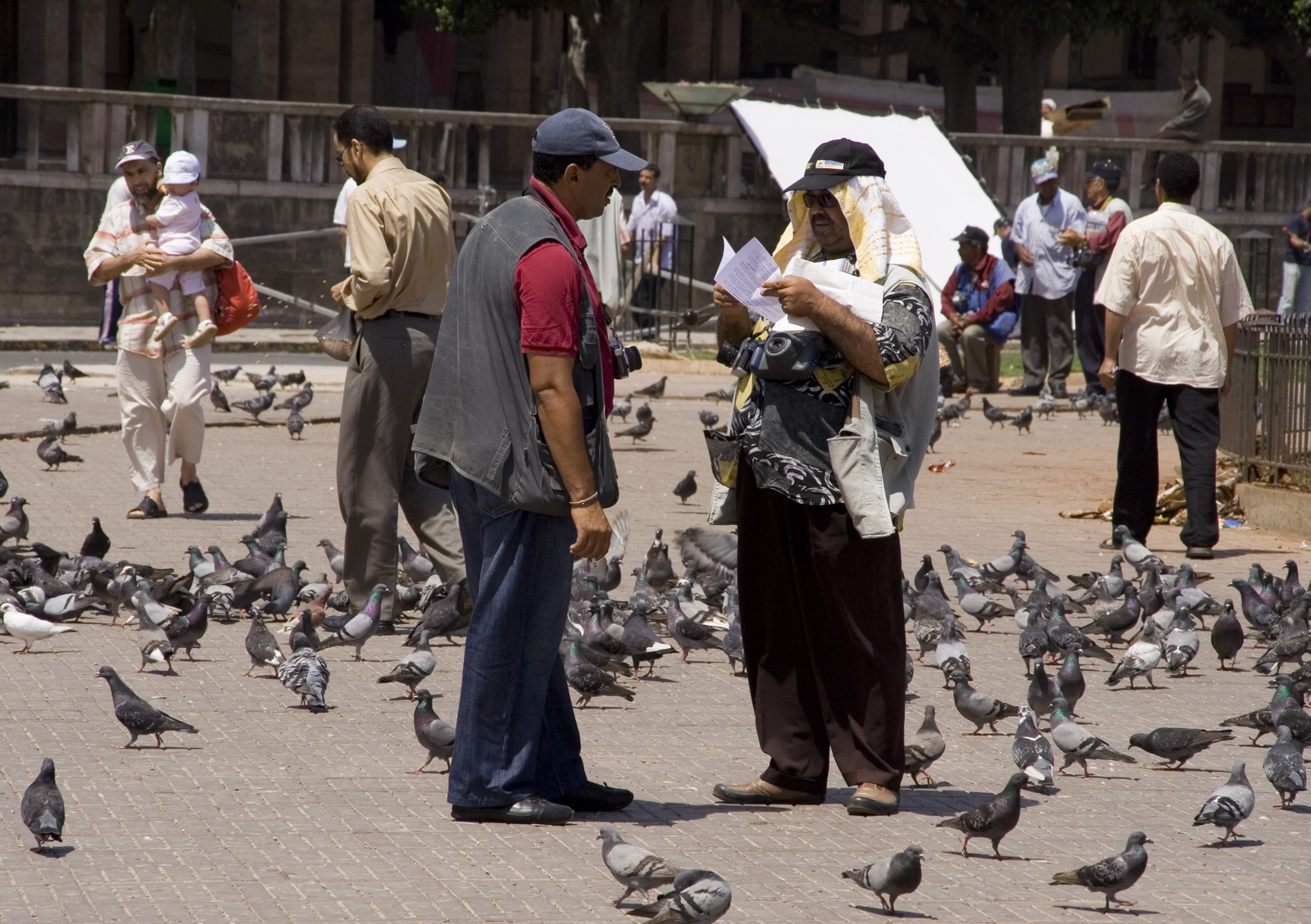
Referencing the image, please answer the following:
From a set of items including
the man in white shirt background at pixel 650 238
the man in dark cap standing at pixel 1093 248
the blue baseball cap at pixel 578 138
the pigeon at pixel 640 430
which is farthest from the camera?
the man in white shirt background at pixel 650 238

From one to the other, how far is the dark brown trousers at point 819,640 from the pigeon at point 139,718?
2.09 meters

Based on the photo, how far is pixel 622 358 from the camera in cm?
552

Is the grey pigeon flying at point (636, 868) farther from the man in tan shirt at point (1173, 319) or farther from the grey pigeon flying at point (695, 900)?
the man in tan shirt at point (1173, 319)

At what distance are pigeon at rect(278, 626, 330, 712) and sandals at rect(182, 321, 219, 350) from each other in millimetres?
4147

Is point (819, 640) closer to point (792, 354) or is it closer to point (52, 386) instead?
point (792, 354)

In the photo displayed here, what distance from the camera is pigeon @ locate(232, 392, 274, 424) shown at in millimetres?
16359

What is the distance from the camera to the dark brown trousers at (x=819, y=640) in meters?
5.61

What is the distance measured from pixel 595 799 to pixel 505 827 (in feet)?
1.01

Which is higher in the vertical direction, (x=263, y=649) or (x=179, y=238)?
(x=179, y=238)

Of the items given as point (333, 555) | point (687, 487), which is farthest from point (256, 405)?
point (333, 555)

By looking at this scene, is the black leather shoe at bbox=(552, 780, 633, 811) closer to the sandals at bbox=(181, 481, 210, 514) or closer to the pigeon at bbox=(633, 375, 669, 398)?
the sandals at bbox=(181, 481, 210, 514)

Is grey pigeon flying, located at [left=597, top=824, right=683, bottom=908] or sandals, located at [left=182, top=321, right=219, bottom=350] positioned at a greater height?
sandals, located at [left=182, top=321, right=219, bottom=350]

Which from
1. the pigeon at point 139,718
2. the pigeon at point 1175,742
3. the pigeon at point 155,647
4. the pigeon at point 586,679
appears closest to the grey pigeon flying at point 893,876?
the pigeon at point 1175,742

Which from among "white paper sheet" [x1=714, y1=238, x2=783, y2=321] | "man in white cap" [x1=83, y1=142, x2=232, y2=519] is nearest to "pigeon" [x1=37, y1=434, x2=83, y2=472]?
"man in white cap" [x1=83, y1=142, x2=232, y2=519]
